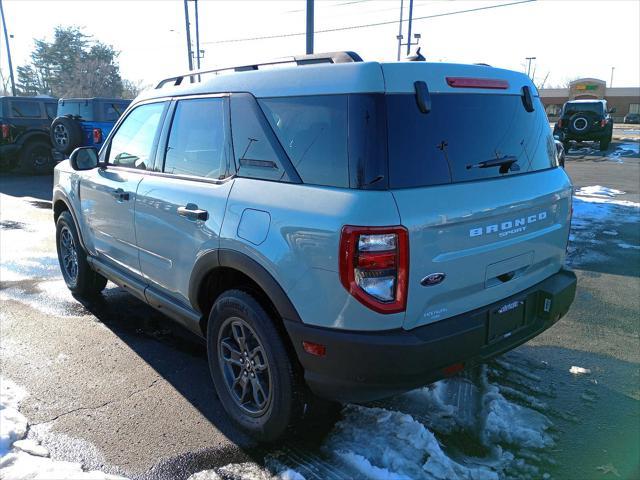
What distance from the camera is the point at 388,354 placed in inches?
89.1

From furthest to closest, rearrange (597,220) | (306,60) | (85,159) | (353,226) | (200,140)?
(597,220) → (85,159) → (200,140) → (306,60) → (353,226)

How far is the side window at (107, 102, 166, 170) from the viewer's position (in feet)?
12.4

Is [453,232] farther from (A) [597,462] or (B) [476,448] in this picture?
(A) [597,462]

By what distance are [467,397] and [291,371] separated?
1.32 meters

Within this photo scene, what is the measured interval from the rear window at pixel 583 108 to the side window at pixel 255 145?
71.7 ft

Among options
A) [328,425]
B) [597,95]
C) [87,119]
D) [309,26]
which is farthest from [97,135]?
[597,95]

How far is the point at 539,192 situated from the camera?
114 inches

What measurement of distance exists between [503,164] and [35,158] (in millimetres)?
15307

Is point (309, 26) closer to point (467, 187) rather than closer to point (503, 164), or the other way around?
point (503, 164)

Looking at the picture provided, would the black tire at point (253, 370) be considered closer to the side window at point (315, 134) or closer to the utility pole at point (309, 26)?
the side window at point (315, 134)

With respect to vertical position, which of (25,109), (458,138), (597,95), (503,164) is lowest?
(503,164)

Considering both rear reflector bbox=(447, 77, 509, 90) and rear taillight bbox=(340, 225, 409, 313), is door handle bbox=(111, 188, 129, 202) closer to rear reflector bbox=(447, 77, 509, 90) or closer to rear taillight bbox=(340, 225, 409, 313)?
rear taillight bbox=(340, 225, 409, 313)

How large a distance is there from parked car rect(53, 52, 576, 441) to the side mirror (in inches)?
49.7

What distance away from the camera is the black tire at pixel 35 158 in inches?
578
